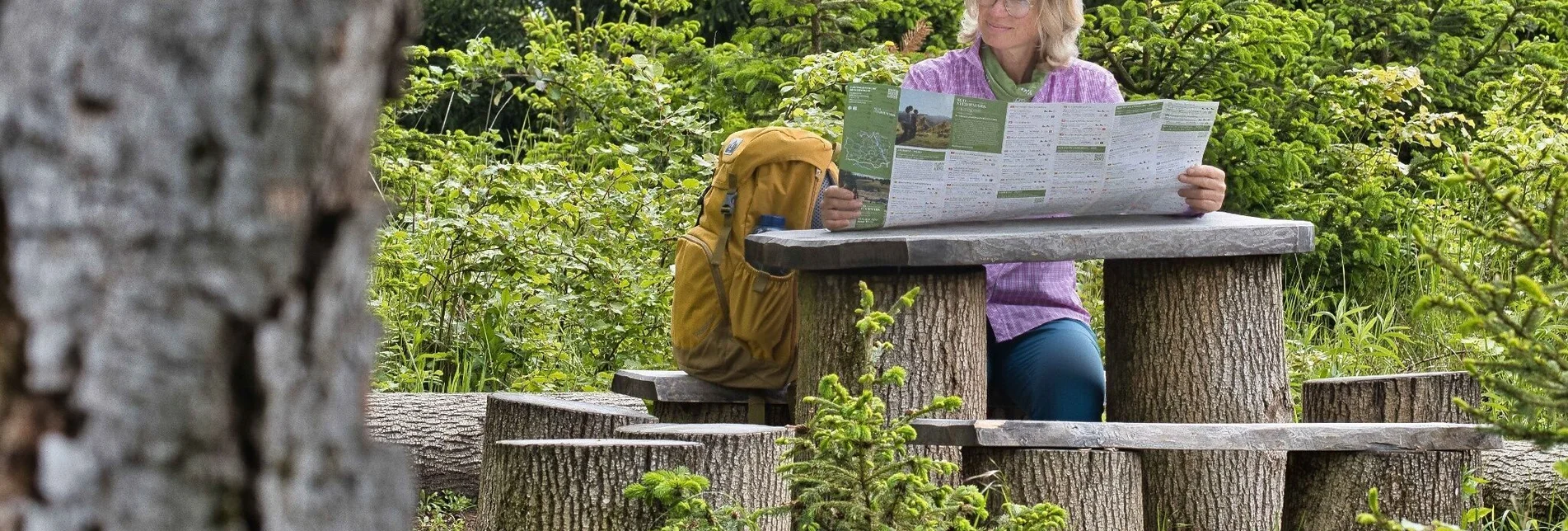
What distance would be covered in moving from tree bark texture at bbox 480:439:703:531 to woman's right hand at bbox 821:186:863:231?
699 millimetres

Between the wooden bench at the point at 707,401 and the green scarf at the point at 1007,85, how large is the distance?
0.93 meters

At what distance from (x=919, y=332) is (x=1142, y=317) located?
57 centimetres

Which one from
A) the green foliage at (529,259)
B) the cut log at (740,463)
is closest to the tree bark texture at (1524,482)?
the cut log at (740,463)

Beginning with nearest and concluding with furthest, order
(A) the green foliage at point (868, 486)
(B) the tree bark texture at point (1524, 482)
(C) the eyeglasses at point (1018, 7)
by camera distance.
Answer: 1. (A) the green foliage at point (868, 486)
2. (C) the eyeglasses at point (1018, 7)
3. (B) the tree bark texture at point (1524, 482)

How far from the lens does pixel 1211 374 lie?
3.45 m

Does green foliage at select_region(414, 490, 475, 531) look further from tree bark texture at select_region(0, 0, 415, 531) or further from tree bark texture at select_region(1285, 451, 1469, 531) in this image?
tree bark texture at select_region(0, 0, 415, 531)

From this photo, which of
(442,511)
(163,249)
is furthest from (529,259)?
(163,249)

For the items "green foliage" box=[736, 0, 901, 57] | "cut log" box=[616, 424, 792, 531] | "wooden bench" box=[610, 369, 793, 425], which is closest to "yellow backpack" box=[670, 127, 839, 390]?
"wooden bench" box=[610, 369, 793, 425]

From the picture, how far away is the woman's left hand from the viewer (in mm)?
3434

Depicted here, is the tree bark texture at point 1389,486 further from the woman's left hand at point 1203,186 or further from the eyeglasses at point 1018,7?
the eyeglasses at point 1018,7

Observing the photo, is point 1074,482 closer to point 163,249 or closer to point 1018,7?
point 1018,7

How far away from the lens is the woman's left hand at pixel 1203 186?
11.3 ft

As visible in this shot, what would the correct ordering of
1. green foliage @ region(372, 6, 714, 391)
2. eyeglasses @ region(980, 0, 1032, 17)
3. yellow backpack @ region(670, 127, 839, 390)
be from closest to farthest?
yellow backpack @ region(670, 127, 839, 390) < eyeglasses @ region(980, 0, 1032, 17) < green foliage @ region(372, 6, 714, 391)

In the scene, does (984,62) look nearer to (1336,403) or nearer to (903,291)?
(903,291)
